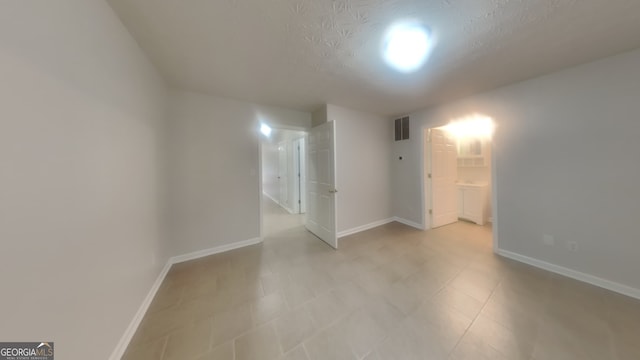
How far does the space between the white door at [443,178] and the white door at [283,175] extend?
12.9 feet

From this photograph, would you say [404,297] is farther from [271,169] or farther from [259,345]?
[271,169]

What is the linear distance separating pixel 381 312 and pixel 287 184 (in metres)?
4.65

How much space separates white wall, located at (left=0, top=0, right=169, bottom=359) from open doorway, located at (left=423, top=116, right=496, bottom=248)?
4.31m

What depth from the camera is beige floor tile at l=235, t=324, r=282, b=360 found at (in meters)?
1.34

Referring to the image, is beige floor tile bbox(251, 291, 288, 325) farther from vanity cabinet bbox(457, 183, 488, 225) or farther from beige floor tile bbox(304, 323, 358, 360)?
vanity cabinet bbox(457, 183, 488, 225)

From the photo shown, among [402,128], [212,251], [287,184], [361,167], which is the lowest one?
[212,251]

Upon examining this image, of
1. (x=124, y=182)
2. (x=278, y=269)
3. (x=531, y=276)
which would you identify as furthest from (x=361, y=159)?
(x=124, y=182)

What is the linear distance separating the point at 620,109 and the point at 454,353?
2920 millimetres

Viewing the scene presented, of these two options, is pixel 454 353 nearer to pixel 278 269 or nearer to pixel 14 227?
pixel 278 269

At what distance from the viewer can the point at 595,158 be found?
2.07 m

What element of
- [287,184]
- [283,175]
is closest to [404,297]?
[287,184]

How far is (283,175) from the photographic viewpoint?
249 inches

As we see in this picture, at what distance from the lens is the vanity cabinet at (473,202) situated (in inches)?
159

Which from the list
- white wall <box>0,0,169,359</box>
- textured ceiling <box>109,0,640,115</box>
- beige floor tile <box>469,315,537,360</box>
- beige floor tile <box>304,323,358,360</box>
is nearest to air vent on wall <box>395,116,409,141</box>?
textured ceiling <box>109,0,640,115</box>
